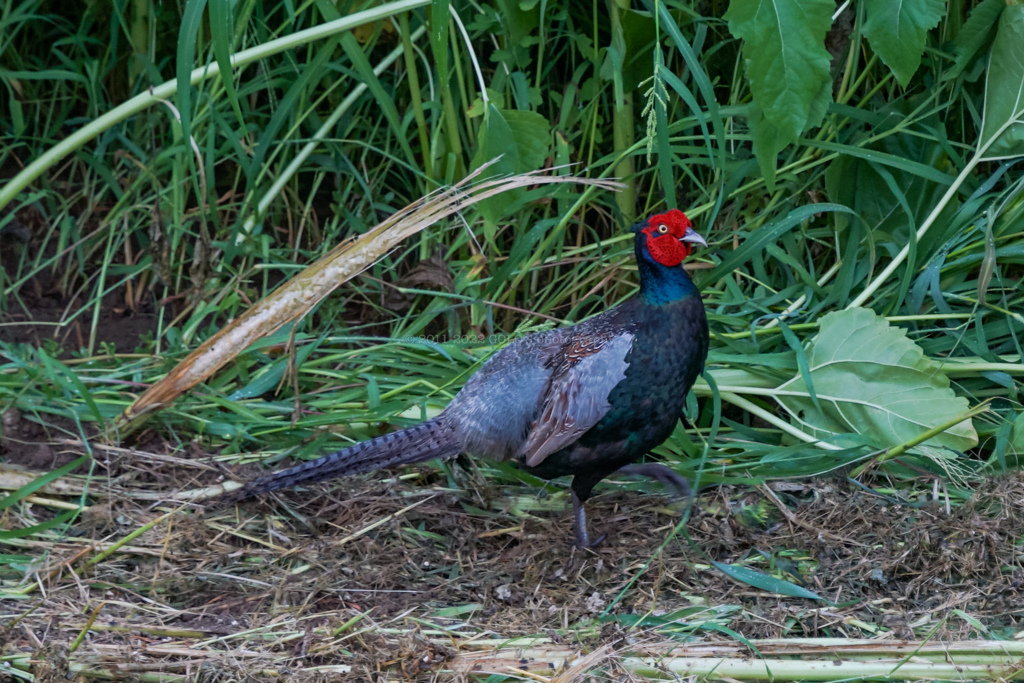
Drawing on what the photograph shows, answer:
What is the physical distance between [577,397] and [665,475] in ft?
1.47

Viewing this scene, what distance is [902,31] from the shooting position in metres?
2.71

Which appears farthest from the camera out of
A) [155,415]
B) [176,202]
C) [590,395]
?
[176,202]

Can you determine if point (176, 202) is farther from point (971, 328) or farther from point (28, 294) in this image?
point (971, 328)

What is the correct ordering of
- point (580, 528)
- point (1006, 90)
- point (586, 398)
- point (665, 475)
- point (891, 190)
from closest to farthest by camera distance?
1. point (586, 398)
2. point (580, 528)
3. point (665, 475)
4. point (1006, 90)
5. point (891, 190)

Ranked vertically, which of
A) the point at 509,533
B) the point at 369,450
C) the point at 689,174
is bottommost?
the point at 509,533

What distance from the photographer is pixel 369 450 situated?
8.65 feet

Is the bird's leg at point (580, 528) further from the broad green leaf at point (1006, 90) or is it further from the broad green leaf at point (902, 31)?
the broad green leaf at point (1006, 90)

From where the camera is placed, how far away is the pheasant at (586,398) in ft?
8.13

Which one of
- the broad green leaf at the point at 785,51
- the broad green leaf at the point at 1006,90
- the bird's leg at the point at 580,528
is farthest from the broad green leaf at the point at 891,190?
the bird's leg at the point at 580,528

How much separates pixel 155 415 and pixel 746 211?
2.16 m

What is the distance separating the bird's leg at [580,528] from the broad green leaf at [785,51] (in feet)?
3.93

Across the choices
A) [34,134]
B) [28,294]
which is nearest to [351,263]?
[28,294]

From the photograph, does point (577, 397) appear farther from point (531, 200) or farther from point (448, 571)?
point (531, 200)

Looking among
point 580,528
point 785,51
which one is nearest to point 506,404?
point 580,528
